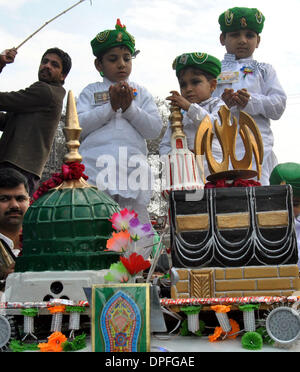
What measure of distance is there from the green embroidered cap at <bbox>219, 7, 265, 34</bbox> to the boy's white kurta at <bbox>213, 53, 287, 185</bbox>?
308 mm

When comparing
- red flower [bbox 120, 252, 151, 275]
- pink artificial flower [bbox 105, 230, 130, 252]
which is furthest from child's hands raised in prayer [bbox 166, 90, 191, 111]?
red flower [bbox 120, 252, 151, 275]

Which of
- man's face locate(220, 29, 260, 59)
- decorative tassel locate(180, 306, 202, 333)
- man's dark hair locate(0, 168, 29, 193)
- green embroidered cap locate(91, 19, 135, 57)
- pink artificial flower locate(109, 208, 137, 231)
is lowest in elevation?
decorative tassel locate(180, 306, 202, 333)

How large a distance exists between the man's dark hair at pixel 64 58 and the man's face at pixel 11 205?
55.6 inches

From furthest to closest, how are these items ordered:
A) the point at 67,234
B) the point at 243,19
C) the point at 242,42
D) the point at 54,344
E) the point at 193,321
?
the point at 242,42
the point at 243,19
the point at 67,234
the point at 193,321
the point at 54,344

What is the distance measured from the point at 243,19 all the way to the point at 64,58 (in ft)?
5.89

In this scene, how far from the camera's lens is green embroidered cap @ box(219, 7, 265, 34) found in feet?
15.6

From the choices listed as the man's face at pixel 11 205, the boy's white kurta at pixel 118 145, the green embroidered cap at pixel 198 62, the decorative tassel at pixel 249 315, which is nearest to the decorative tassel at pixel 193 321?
the decorative tassel at pixel 249 315

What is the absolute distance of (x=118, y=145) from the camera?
419cm

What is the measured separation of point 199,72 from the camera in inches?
164

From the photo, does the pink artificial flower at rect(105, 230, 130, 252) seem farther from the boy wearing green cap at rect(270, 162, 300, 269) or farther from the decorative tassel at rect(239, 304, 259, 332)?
the boy wearing green cap at rect(270, 162, 300, 269)

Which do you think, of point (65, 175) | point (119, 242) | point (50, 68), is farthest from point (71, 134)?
point (50, 68)

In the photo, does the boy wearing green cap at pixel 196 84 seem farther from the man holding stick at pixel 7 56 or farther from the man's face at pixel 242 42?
the man holding stick at pixel 7 56

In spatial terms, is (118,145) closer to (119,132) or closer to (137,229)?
(119,132)
